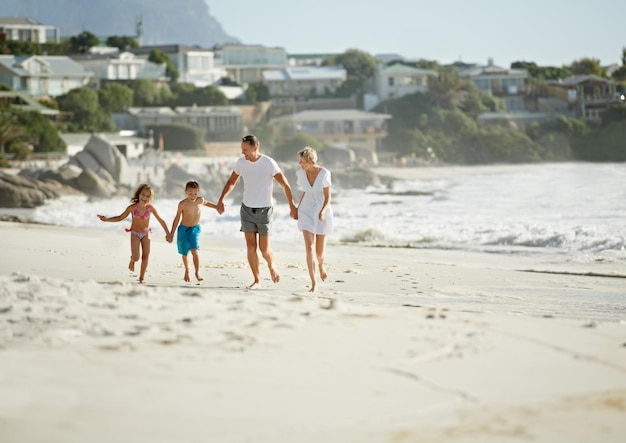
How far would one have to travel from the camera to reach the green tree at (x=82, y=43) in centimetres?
9638

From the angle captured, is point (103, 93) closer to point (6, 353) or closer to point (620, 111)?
point (620, 111)

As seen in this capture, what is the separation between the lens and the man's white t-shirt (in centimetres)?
1029

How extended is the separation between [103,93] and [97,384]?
7182cm

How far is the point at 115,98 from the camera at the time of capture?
7588cm

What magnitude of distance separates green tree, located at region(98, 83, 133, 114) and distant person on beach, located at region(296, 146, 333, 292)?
65.3m

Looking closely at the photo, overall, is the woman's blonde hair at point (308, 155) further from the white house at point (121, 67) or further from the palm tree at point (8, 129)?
the white house at point (121, 67)

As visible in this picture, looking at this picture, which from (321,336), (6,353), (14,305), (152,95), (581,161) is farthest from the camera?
(152,95)

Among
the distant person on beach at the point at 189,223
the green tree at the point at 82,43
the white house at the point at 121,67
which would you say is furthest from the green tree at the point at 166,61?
the distant person on beach at the point at 189,223

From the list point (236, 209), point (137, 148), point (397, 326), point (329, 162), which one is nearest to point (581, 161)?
point (329, 162)

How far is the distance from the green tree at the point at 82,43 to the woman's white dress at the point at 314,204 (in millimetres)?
88211

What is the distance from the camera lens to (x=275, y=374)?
588 cm

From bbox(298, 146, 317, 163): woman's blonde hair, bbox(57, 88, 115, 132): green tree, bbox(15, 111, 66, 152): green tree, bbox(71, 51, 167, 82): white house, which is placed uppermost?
bbox(71, 51, 167, 82): white house

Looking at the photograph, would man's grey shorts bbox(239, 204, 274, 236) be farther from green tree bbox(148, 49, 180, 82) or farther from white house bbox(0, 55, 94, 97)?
green tree bbox(148, 49, 180, 82)

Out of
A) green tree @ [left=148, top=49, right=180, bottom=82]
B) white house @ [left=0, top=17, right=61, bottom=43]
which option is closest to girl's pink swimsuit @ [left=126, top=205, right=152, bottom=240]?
green tree @ [left=148, top=49, right=180, bottom=82]
